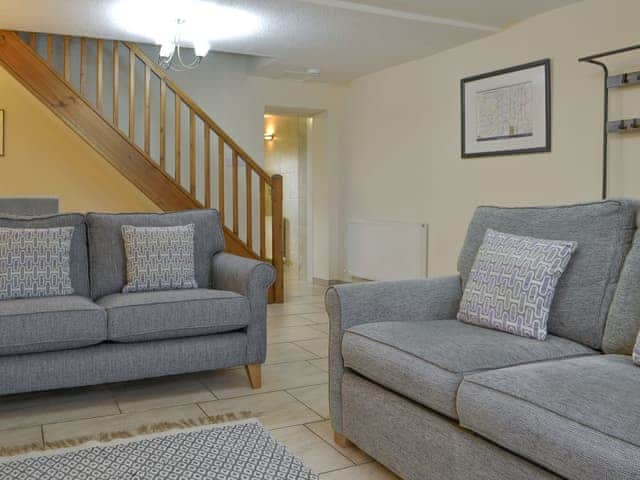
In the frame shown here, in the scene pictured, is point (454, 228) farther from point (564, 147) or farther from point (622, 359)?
point (622, 359)

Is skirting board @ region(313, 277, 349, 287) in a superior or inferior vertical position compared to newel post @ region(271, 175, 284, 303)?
inferior

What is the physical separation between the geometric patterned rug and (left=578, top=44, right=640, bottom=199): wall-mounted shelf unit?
2.87 metres

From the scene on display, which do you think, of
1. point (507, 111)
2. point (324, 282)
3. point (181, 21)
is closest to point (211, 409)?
point (181, 21)

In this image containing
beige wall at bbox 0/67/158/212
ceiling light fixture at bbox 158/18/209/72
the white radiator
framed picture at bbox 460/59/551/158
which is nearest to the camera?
framed picture at bbox 460/59/551/158

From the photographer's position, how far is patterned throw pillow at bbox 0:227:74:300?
305 centimetres

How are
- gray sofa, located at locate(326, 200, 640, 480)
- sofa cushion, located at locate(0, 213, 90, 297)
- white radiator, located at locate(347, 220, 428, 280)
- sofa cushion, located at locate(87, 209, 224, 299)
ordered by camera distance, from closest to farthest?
gray sofa, located at locate(326, 200, 640, 480) → sofa cushion, located at locate(0, 213, 90, 297) → sofa cushion, located at locate(87, 209, 224, 299) → white radiator, located at locate(347, 220, 428, 280)

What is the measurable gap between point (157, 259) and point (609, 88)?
302 cm

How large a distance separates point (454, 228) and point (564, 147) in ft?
4.25

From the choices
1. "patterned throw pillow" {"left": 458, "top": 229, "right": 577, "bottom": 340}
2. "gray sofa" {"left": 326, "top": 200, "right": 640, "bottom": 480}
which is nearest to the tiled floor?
"gray sofa" {"left": 326, "top": 200, "right": 640, "bottom": 480}

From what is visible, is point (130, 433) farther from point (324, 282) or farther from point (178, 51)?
point (324, 282)

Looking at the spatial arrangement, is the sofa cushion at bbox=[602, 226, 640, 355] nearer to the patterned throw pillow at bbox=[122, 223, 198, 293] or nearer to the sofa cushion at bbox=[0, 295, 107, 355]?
the sofa cushion at bbox=[0, 295, 107, 355]

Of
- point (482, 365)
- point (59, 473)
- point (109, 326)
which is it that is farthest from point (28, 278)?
point (482, 365)

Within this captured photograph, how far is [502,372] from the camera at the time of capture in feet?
5.75

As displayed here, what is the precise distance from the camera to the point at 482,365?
1.86 metres
